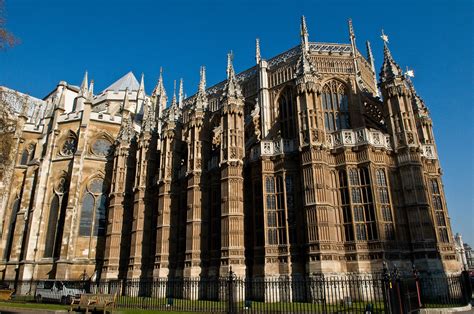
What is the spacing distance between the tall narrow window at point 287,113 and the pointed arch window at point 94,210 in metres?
20.8

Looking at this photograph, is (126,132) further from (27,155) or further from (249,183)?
(249,183)

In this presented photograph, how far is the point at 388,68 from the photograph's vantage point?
74.1 ft

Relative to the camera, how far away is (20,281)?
3166 centimetres

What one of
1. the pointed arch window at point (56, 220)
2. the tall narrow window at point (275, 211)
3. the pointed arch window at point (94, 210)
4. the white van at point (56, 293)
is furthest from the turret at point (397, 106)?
the pointed arch window at point (56, 220)

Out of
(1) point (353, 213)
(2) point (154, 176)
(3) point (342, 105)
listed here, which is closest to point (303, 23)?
(3) point (342, 105)

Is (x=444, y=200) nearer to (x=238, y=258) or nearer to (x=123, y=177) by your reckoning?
(x=238, y=258)

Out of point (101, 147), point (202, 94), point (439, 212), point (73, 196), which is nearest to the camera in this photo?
point (439, 212)

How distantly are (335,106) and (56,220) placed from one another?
95.2ft

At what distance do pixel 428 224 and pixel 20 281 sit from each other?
3336cm

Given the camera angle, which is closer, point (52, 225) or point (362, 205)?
point (362, 205)

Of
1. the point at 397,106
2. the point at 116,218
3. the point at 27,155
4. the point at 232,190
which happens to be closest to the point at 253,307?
the point at 232,190

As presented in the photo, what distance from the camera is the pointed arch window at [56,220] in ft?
112

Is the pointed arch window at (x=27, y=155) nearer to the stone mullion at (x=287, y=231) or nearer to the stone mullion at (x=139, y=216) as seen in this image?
the stone mullion at (x=139, y=216)

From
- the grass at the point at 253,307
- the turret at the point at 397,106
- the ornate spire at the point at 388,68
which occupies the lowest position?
the grass at the point at 253,307
